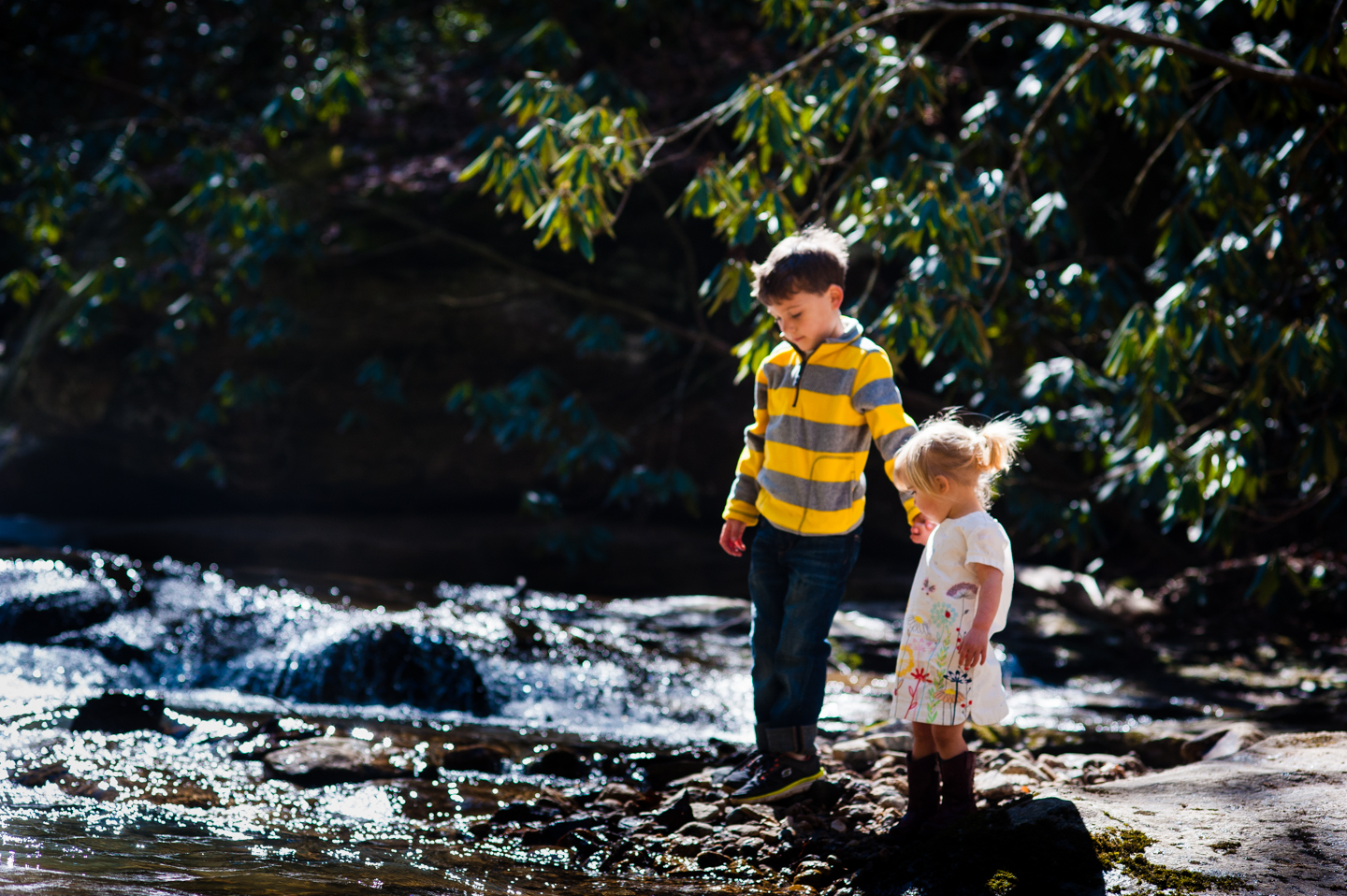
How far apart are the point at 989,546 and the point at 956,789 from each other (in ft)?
1.94

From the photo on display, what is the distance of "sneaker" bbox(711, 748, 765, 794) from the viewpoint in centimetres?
290

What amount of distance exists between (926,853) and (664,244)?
21.3 feet

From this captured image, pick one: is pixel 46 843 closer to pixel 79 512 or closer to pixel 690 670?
pixel 690 670

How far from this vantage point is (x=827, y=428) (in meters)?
2.84

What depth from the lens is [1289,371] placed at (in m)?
3.85

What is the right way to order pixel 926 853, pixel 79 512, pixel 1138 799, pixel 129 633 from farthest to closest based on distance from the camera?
pixel 79 512
pixel 129 633
pixel 1138 799
pixel 926 853

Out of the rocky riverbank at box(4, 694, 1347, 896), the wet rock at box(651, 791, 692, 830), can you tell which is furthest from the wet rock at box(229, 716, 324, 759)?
the wet rock at box(651, 791, 692, 830)

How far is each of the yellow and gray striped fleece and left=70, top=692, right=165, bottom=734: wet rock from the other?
228 cm

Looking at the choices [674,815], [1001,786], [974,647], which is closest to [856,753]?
[1001,786]

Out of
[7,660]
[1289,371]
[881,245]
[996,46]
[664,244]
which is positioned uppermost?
[996,46]

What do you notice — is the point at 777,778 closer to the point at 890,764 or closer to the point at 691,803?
the point at 691,803

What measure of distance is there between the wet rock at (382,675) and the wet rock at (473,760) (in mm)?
1205

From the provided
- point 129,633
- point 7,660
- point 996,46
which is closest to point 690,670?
point 129,633

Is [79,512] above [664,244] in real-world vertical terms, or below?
below
